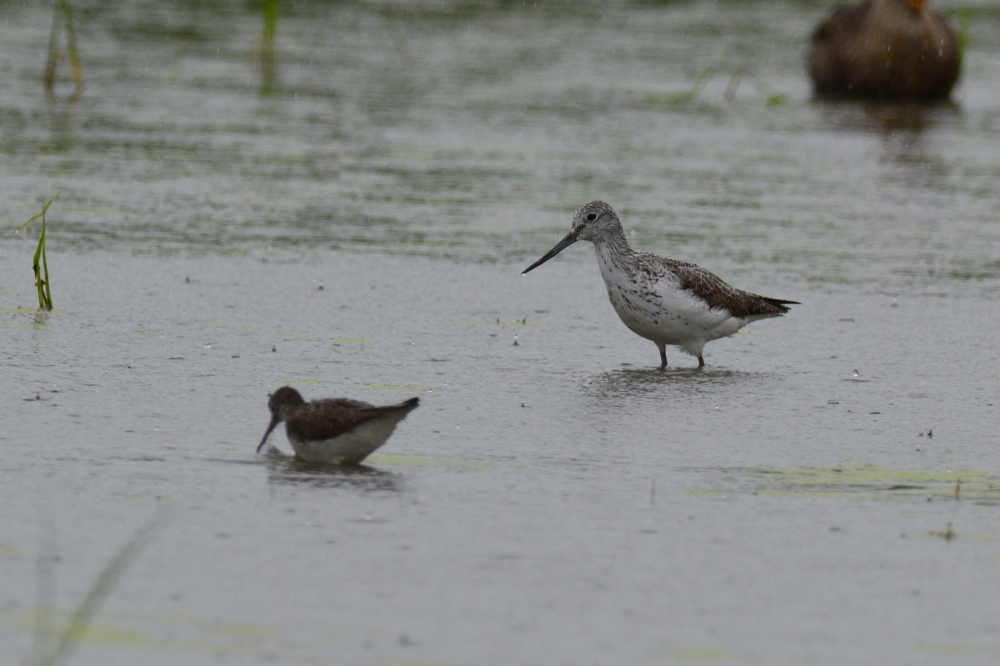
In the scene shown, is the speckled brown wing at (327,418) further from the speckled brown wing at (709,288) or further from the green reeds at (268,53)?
the green reeds at (268,53)

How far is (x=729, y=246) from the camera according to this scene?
1131 cm

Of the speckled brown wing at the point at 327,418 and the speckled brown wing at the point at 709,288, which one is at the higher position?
the speckled brown wing at the point at 709,288

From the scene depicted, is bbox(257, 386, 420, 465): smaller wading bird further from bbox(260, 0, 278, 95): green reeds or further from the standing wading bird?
bbox(260, 0, 278, 95): green reeds

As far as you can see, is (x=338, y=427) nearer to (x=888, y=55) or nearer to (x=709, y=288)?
(x=709, y=288)

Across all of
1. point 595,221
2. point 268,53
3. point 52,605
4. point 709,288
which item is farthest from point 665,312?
point 268,53

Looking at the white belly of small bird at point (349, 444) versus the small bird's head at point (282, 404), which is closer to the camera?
the white belly of small bird at point (349, 444)

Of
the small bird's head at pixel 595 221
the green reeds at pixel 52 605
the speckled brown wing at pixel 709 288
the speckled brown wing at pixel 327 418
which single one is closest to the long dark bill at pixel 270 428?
the speckled brown wing at pixel 327 418

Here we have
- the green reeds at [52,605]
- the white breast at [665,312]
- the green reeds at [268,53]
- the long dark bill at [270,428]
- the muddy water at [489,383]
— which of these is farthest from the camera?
the green reeds at [268,53]

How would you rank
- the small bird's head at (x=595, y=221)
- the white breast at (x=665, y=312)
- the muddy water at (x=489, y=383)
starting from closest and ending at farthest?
1. the muddy water at (x=489, y=383)
2. the white breast at (x=665, y=312)
3. the small bird's head at (x=595, y=221)

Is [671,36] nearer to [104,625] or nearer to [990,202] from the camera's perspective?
[990,202]

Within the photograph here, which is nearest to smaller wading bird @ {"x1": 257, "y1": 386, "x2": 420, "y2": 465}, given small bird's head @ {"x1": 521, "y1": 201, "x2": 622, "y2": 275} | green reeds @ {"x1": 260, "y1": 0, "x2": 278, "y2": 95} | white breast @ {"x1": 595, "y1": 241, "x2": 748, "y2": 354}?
white breast @ {"x1": 595, "y1": 241, "x2": 748, "y2": 354}

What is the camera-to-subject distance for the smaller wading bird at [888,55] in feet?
66.0

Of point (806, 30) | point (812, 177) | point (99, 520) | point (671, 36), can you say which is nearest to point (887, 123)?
point (812, 177)

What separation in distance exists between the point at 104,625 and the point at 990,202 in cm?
1020
